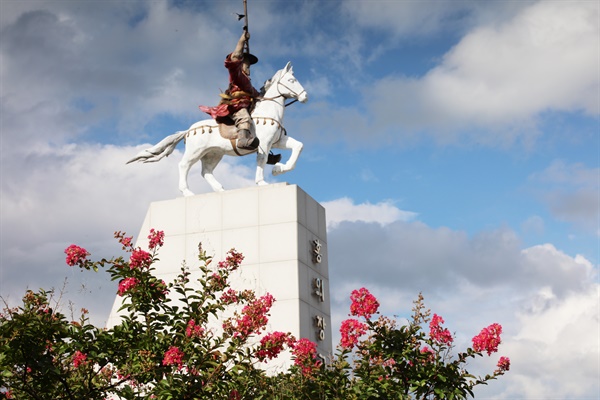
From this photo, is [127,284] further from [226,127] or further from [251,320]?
[226,127]

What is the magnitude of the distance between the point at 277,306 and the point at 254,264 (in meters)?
0.94

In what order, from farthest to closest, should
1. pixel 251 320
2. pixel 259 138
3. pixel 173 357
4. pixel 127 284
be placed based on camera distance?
pixel 259 138 < pixel 127 284 < pixel 251 320 < pixel 173 357

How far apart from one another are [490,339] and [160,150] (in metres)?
9.76

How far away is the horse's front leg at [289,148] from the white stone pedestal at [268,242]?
0.65 metres

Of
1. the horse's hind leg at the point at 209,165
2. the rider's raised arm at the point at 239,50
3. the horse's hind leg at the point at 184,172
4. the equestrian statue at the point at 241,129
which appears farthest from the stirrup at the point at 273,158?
the rider's raised arm at the point at 239,50

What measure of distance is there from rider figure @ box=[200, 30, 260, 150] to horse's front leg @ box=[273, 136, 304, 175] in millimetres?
701

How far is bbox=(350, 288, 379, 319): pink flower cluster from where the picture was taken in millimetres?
7898

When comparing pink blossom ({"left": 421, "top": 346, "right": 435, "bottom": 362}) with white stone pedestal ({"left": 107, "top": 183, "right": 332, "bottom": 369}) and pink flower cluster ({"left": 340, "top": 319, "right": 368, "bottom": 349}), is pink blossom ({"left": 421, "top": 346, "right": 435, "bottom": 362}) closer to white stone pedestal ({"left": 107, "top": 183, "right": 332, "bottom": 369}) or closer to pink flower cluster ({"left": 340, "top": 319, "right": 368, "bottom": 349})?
pink flower cluster ({"left": 340, "top": 319, "right": 368, "bottom": 349})

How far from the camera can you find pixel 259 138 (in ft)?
50.0

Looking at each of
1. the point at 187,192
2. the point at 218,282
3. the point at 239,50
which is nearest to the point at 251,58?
the point at 239,50

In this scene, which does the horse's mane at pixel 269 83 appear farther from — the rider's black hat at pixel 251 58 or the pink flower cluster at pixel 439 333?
the pink flower cluster at pixel 439 333

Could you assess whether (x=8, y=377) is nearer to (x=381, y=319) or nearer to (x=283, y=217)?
(x=381, y=319)

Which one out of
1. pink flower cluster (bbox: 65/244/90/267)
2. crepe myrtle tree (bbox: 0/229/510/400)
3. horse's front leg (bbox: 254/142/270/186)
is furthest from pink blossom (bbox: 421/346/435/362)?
horse's front leg (bbox: 254/142/270/186)

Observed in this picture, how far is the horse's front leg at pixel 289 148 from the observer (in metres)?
15.5
